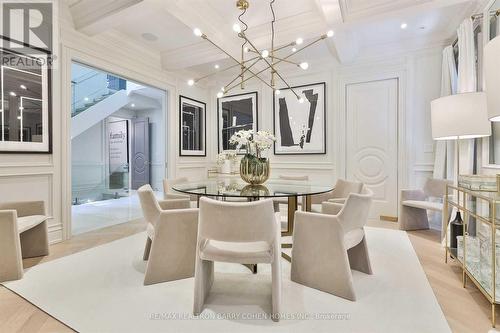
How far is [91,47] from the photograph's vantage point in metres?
3.43

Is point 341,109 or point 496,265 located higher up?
point 341,109

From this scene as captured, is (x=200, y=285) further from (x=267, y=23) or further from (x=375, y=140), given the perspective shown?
(x=375, y=140)

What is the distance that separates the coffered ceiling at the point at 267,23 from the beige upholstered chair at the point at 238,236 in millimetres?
2389

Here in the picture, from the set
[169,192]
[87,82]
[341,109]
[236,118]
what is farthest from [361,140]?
[87,82]

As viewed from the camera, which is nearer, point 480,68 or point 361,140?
point 480,68

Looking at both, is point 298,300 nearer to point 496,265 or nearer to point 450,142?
point 496,265

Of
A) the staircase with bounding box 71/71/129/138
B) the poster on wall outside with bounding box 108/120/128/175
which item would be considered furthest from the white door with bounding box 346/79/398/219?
the poster on wall outside with bounding box 108/120/128/175

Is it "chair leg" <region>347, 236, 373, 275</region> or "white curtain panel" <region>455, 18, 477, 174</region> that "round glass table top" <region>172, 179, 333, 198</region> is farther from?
"white curtain panel" <region>455, 18, 477, 174</region>

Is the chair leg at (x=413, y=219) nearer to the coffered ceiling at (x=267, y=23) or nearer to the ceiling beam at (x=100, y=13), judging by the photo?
the coffered ceiling at (x=267, y=23)

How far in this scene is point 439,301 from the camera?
1.86 meters

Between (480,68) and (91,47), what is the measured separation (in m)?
4.67

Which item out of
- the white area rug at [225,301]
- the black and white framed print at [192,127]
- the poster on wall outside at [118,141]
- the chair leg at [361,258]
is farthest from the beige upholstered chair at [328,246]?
the poster on wall outside at [118,141]

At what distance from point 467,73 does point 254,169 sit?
8.53ft

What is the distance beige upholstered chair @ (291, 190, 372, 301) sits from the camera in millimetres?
1879
